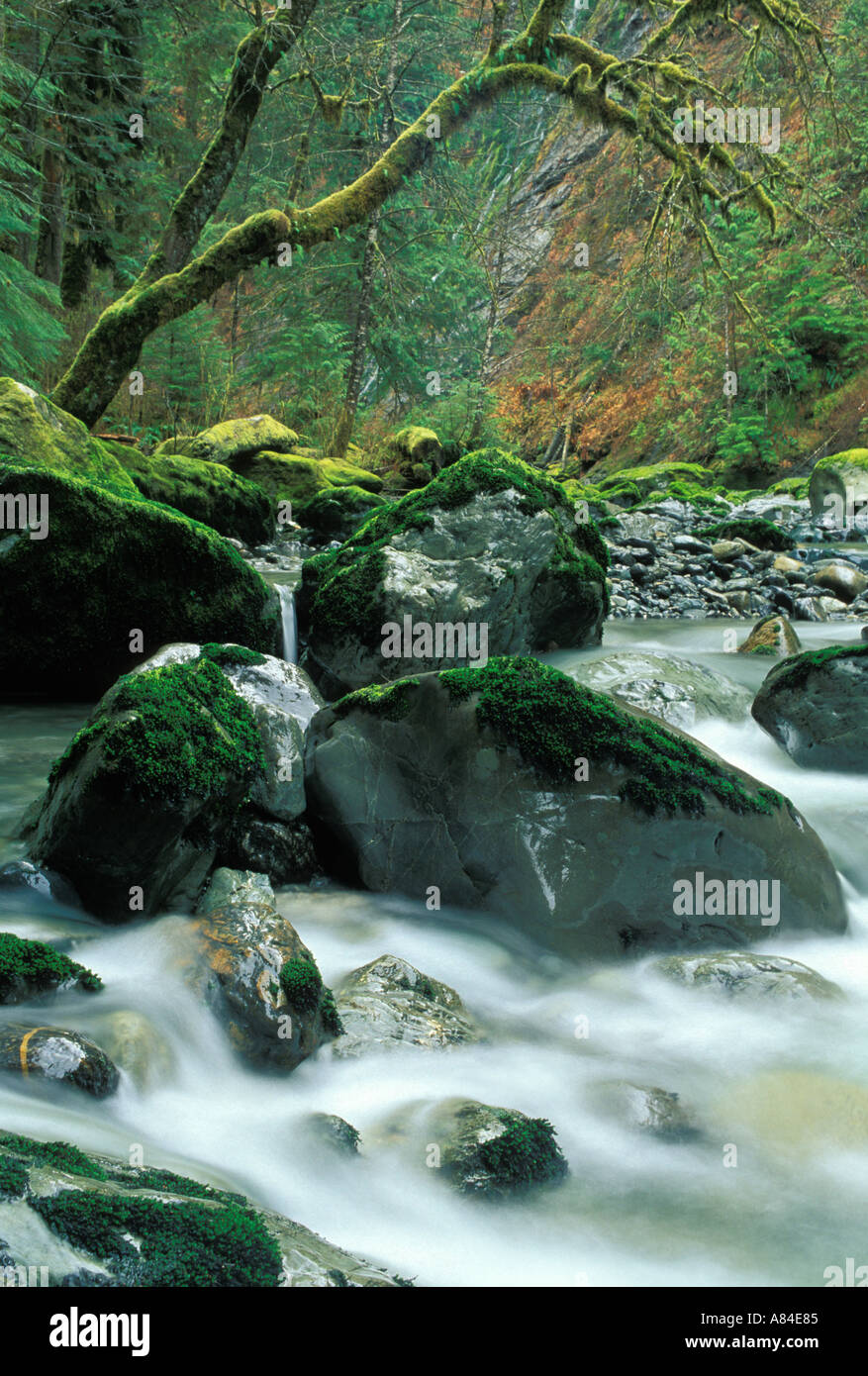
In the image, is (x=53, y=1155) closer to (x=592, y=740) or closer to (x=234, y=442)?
(x=592, y=740)

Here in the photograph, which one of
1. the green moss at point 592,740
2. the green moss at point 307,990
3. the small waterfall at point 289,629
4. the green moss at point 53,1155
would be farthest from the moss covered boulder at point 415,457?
the green moss at point 53,1155

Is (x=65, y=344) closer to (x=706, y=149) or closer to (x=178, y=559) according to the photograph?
(x=706, y=149)

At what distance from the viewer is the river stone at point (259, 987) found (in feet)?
9.64

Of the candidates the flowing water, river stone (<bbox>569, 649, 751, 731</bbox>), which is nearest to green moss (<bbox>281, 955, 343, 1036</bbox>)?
the flowing water

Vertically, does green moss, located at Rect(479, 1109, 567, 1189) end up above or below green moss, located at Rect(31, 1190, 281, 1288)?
below

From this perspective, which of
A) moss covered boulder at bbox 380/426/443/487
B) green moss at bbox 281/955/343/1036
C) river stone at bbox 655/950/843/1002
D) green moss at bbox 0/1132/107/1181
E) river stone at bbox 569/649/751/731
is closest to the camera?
green moss at bbox 0/1132/107/1181

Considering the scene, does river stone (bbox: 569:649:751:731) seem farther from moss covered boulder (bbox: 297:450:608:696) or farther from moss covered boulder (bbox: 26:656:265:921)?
moss covered boulder (bbox: 26:656:265:921)

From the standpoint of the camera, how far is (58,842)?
369cm

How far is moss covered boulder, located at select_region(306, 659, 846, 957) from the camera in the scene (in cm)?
396

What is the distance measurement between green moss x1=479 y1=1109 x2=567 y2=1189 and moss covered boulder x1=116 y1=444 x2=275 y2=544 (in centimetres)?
964

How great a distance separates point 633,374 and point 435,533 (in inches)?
1187

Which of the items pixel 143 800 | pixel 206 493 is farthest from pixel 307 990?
pixel 206 493

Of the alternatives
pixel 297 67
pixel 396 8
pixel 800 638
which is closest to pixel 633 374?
pixel 396 8

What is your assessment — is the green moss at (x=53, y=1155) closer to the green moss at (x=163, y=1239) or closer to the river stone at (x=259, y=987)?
the green moss at (x=163, y=1239)
